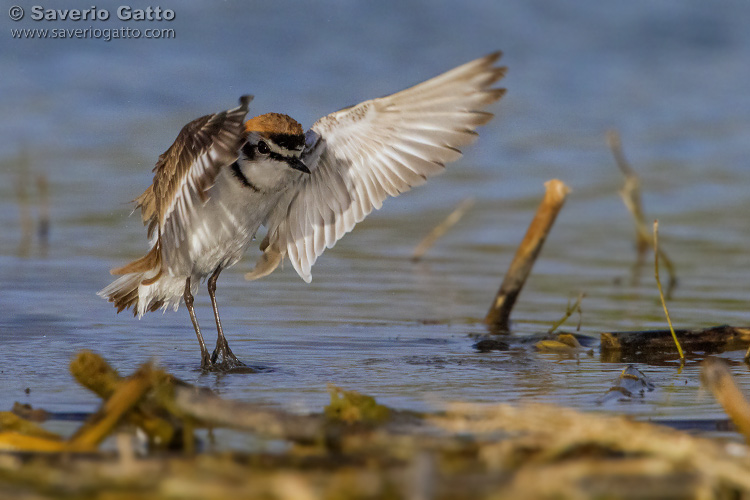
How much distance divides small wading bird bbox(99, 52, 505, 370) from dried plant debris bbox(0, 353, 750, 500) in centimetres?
188

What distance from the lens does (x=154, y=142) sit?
13.5m

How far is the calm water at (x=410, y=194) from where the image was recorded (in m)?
5.73

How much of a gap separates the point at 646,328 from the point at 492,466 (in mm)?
3939

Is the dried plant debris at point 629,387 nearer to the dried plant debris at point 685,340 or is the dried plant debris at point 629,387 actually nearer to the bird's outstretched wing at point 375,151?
the dried plant debris at point 685,340

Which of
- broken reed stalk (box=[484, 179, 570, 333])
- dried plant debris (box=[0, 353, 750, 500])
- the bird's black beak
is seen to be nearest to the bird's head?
the bird's black beak

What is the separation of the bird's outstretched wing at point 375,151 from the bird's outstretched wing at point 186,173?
2.00ft

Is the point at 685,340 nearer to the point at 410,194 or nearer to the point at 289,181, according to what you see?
the point at 289,181

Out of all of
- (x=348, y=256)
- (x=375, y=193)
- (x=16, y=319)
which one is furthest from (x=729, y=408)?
(x=348, y=256)

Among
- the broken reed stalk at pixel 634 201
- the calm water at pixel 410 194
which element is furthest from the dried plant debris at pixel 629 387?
the broken reed stalk at pixel 634 201

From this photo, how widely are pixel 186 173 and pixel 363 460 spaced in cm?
265

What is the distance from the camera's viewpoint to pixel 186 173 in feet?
17.8

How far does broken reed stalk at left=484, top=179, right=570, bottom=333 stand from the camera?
7.05 m

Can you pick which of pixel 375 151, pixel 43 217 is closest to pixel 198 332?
pixel 375 151

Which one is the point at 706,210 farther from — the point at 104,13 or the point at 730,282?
the point at 104,13
